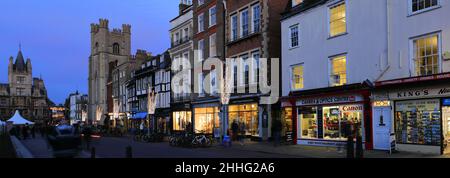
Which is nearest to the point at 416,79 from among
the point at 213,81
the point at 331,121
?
the point at 331,121

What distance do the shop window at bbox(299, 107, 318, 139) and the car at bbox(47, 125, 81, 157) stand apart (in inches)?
484

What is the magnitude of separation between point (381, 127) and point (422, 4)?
556 cm

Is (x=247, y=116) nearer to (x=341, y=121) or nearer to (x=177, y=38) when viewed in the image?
(x=341, y=121)

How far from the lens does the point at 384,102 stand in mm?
19609

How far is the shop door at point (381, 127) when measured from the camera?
1947cm

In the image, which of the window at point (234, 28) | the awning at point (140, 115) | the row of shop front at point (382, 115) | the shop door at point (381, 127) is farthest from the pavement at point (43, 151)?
the awning at point (140, 115)

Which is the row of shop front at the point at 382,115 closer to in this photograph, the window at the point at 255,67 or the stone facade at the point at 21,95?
the window at the point at 255,67

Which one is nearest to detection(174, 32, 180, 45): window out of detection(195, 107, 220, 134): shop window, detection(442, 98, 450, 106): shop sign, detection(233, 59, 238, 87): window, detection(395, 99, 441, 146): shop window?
detection(195, 107, 220, 134): shop window

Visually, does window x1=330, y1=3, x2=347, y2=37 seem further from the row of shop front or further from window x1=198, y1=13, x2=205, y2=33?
window x1=198, y1=13, x2=205, y2=33

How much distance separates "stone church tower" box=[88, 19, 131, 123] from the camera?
3649 inches

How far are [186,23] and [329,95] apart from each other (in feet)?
74.8

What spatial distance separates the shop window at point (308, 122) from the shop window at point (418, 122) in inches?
216
